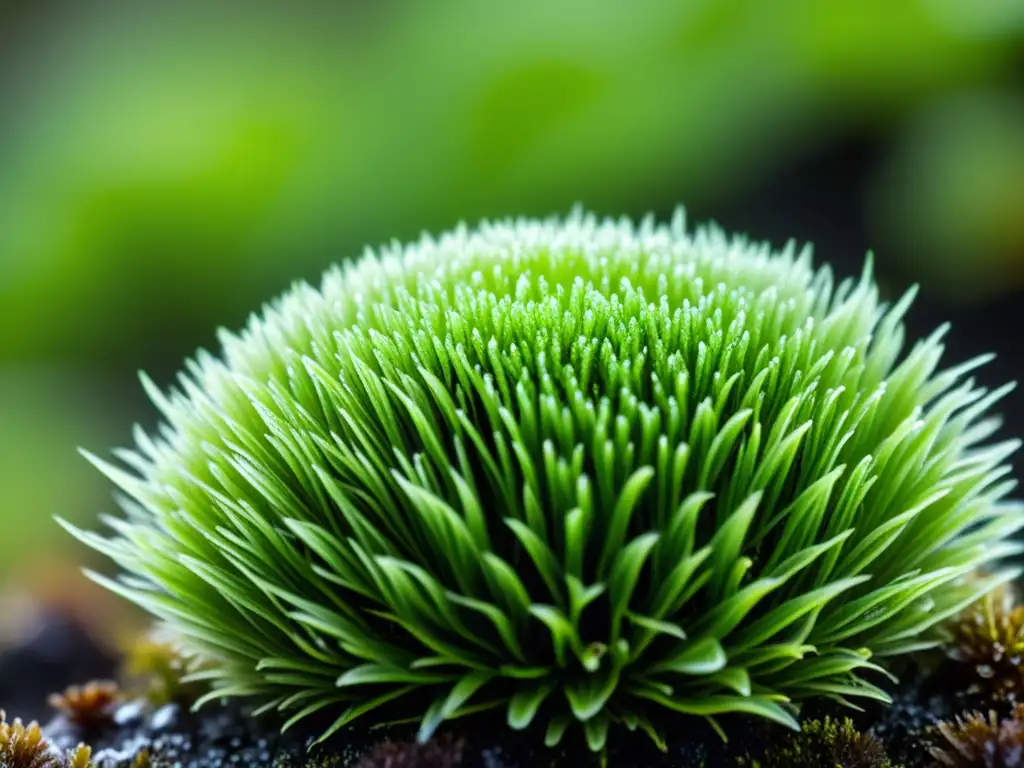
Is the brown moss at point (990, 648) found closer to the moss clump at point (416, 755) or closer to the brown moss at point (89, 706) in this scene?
the moss clump at point (416, 755)

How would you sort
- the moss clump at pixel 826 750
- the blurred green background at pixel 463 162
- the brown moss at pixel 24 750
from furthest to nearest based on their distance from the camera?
the blurred green background at pixel 463 162
the brown moss at pixel 24 750
the moss clump at pixel 826 750

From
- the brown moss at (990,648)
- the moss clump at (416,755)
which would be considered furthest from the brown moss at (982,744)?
the moss clump at (416,755)

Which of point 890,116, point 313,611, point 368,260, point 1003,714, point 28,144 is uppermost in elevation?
point 28,144

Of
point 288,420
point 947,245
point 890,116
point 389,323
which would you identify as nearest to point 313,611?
point 288,420

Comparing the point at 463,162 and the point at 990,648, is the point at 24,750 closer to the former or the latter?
the point at 990,648

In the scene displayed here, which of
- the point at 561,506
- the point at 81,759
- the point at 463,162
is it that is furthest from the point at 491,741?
the point at 463,162

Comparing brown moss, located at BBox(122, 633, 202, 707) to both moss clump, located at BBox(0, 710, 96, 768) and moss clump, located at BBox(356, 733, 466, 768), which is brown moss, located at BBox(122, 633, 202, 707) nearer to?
moss clump, located at BBox(0, 710, 96, 768)

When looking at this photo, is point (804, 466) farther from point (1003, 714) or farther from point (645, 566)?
point (1003, 714)
